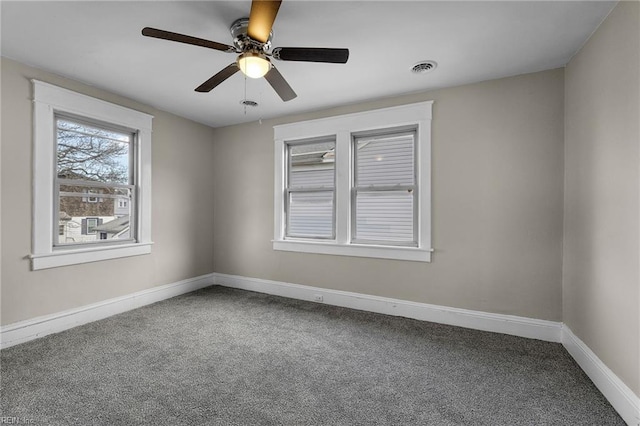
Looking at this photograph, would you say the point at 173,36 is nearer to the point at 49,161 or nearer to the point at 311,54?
the point at 311,54

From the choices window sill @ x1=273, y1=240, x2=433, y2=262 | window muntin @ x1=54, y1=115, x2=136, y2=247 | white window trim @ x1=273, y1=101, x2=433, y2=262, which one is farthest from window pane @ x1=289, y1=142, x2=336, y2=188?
window muntin @ x1=54, y1=115, x2=136, y2=247

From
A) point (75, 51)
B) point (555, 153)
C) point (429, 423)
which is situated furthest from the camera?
point (555, 153)

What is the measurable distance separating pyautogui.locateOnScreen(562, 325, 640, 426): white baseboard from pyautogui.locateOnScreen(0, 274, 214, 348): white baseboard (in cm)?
450

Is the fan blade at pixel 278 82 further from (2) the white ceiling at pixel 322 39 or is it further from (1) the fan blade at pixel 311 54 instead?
(2) the white ceiling at pixel 322 39

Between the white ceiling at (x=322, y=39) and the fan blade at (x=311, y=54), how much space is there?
33 cm

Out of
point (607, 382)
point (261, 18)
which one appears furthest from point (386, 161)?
point (607, 382)

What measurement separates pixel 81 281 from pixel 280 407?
2.71m

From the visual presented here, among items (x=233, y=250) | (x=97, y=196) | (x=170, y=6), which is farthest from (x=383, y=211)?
(x=97, y=196)

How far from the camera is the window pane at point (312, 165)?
4082mm

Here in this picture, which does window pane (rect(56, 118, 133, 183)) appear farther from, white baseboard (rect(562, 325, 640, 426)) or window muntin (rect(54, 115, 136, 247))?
white baseboard (rect(562, 325, 640, 426))

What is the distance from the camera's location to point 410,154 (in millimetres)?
3584

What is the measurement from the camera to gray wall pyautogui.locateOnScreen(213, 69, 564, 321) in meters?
2.85

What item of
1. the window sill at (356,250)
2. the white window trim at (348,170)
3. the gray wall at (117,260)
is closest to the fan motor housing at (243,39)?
the white window trim at (348,170)

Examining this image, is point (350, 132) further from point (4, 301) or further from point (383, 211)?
point (4, 301)
